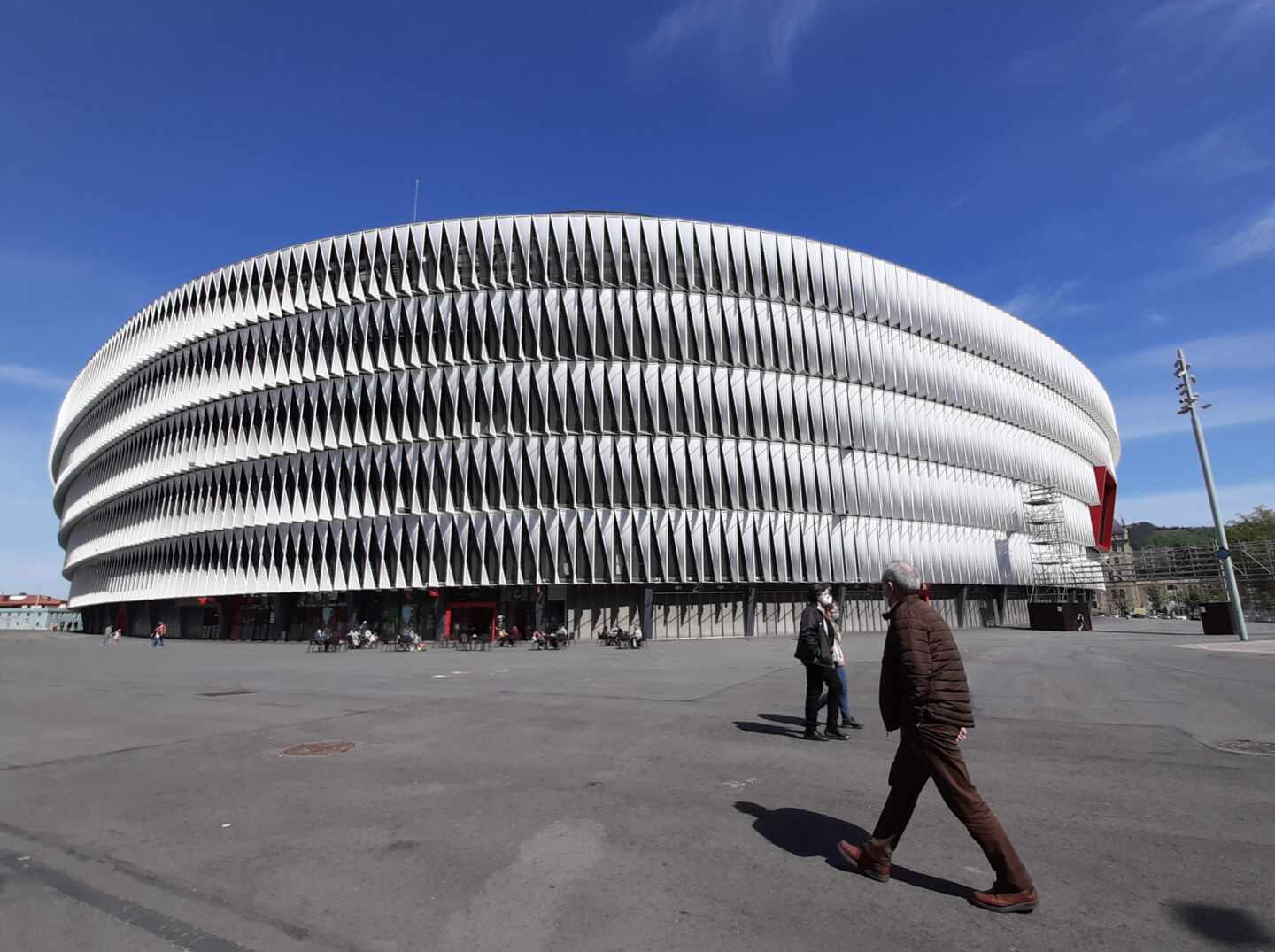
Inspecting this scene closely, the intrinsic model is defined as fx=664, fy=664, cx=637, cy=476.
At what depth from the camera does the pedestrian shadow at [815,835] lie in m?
4.24

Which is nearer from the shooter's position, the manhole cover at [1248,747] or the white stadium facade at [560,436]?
the manhole cover at [1248,747]

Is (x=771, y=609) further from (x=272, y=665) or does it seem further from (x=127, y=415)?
(x=127, y=415)

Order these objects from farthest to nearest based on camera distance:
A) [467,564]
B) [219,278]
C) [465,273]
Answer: [219,278] < [465,273] < [467,564]

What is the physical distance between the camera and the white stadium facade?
1607 inches

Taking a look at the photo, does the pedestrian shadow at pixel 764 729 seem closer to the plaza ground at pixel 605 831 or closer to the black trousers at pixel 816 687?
the plaza ground at pixel 605 831

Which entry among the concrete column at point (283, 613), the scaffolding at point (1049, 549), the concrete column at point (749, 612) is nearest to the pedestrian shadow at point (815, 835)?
the concrete column at point (749, 612)

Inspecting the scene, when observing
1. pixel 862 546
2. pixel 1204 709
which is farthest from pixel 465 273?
pixel 1204 709

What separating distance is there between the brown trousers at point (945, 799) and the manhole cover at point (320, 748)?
6438 mm

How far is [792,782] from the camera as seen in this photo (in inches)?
257

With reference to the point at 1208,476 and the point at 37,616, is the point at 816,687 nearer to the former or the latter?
the point at 1208,476

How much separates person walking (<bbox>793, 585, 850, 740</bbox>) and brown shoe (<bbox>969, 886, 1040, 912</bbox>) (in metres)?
4.37

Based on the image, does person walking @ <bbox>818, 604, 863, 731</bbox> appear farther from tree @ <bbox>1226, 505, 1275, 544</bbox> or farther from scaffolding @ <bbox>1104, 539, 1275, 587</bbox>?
tree @ <bbox>1226, 505, 1275, 544</bbox>

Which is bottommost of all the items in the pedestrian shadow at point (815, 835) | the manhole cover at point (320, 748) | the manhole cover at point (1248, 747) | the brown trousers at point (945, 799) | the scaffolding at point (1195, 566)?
the manhole cover at point (1248, 747)

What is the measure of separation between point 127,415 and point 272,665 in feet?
156
